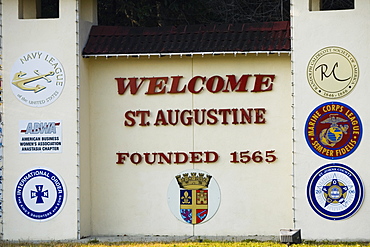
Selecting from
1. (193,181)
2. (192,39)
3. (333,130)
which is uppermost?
(192,39)

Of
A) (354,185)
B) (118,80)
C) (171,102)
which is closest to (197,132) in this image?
(171,102)

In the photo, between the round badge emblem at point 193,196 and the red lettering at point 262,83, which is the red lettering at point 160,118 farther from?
the red lettering at point 262,83

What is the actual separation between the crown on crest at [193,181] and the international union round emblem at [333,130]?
2.05 meters

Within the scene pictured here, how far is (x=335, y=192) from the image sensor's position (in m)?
14.3

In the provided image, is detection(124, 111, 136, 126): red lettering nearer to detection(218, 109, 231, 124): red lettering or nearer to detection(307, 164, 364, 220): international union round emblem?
detection(218, 109, 231, 124): red lettering

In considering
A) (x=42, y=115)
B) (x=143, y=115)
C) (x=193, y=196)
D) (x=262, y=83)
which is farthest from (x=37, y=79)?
(x=262, y=83)

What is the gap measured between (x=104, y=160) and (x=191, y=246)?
291cm

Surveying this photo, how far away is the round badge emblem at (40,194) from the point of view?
1500 centimetres

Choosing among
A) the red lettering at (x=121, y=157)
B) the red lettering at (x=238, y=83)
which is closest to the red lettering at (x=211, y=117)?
the red lettering at (x=238, y=83)

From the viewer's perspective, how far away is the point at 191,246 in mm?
13523

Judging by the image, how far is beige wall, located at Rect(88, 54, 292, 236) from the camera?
15047 millimetres

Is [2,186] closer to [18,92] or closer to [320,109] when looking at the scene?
[18,92]

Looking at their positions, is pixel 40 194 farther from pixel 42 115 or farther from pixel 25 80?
pixel 25 80

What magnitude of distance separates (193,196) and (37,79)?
3.50 meters
